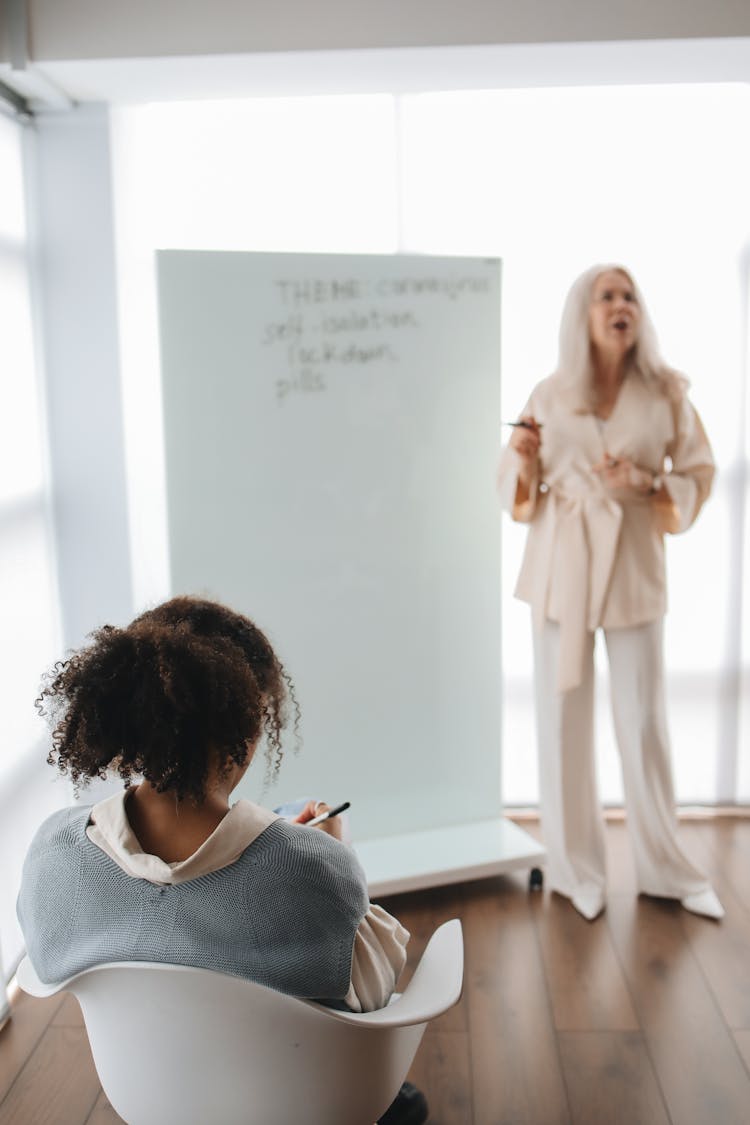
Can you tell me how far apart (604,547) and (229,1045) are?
5.96ft

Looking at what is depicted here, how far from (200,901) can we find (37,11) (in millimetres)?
2249

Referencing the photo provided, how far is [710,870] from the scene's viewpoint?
10.6ft

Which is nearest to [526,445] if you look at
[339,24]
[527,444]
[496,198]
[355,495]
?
[527,444]

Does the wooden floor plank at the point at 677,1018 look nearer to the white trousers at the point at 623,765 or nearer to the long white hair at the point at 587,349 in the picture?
the white trousers at the point at 623,765

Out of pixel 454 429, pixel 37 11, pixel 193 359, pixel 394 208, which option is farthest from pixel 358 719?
pixel 37 11

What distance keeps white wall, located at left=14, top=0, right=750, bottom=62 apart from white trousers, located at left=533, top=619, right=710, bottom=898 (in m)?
1.52

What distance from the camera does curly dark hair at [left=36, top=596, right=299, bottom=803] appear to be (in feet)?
4.31

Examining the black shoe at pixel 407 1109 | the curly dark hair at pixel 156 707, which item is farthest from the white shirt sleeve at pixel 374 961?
the black shoe at pixel 407 1109

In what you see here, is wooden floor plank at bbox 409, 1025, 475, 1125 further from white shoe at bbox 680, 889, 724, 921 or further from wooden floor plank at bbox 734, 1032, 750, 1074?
white shoe at bbox 680, 889, 724, 921

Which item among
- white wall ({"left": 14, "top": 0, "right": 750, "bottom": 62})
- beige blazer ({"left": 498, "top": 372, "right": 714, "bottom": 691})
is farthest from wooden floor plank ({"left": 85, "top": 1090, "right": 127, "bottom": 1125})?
white wall ({"left": 14, "top": 0, "right": 750, "bottom": 62})

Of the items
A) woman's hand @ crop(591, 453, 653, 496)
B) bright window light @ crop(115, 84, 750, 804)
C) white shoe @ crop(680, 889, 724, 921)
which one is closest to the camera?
woman's hand @ crop(591, 453, 653, 496)

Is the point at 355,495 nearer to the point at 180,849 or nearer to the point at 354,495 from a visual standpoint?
the point at 354,495

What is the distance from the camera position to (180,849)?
4.64ft

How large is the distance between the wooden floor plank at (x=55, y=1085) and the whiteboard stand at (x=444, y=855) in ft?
2.88
